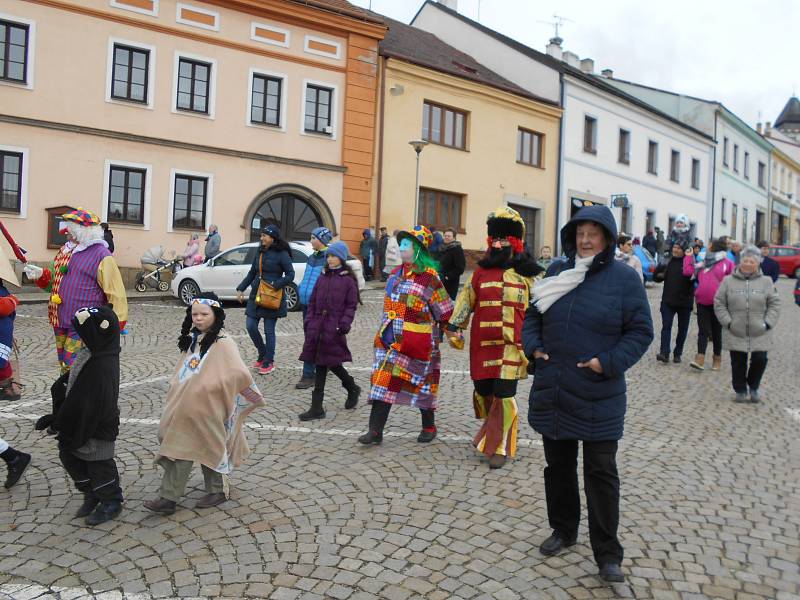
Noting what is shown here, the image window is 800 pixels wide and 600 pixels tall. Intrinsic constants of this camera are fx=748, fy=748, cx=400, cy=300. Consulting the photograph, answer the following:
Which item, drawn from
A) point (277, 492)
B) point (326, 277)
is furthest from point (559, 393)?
point (326, 277)

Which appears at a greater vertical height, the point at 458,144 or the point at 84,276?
the point at 458,144

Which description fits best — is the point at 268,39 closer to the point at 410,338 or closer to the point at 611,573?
the point at 410,338

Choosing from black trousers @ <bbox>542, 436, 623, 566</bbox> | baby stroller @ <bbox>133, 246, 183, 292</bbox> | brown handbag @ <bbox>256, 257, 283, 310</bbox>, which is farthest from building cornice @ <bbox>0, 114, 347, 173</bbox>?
black trousers @ <bbox>542, 436, 623, 566</bbox>

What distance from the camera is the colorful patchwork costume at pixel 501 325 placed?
556 cm

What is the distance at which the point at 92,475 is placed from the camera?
4.36 meters

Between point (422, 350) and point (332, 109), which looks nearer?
point (422, 350)

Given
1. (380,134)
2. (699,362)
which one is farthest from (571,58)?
(699,362)

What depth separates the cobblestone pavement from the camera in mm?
3703

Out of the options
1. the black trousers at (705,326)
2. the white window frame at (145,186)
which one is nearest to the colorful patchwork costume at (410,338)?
the black trousers at (705,326)

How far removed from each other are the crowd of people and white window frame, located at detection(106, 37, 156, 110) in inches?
506

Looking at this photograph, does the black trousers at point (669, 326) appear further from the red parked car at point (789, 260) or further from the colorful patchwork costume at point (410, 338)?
the red parked car at point (789, 260)

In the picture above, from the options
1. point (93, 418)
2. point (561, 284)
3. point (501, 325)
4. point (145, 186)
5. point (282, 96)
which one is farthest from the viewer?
point (282, 96)

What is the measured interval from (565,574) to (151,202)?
18.6m

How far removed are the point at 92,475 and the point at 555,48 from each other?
128 feet
